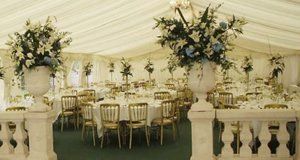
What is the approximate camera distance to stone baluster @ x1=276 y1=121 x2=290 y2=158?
417cm

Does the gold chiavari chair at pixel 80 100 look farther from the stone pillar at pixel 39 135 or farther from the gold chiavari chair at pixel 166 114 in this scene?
the stone pillar at pixel 39 135

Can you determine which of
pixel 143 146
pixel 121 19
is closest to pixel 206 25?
pixel 143 146

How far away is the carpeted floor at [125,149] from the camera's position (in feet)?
20.4

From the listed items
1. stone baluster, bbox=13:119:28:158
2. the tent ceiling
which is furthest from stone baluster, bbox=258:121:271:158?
stone baluster, bbox=13:119:28:158

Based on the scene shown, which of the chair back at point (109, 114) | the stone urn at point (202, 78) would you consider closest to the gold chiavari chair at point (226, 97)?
the chair back at point (109, 114)

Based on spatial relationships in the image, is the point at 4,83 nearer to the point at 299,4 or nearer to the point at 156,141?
the point at 156,141

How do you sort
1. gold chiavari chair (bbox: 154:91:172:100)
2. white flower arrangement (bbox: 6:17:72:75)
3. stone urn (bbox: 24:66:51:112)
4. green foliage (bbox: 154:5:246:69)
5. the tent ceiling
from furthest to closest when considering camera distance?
gold chiavari chair (bbox: 154:91:172:100), the tent ceiling, stone urn (bbox: 24:66:51:112), white flower arrangement (bbox: 6:17:72:75), green foliage (bbox: 154:5:246:69)

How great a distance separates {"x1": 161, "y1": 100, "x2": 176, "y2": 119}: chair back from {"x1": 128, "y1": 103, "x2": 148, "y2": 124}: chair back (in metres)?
0.40

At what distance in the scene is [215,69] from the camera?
433 centimetres

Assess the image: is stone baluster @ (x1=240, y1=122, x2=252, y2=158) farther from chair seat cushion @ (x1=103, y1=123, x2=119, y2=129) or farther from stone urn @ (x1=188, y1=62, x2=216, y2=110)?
chair seat cushion @ (x1=103, y1=123, x2=119, y2=129)

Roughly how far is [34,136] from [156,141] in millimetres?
3088

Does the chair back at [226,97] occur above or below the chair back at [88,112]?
above

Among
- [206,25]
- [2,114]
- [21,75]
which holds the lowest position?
[2,114]

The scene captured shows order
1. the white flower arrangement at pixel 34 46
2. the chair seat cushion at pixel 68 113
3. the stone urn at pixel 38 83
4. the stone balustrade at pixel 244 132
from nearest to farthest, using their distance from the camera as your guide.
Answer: the stone balustrade at pixel 244 132 → the white flower arrangement at pixel 34 46 → the stone urn at pixel 38 83 → the chair seat cushion at pixel 68 113
